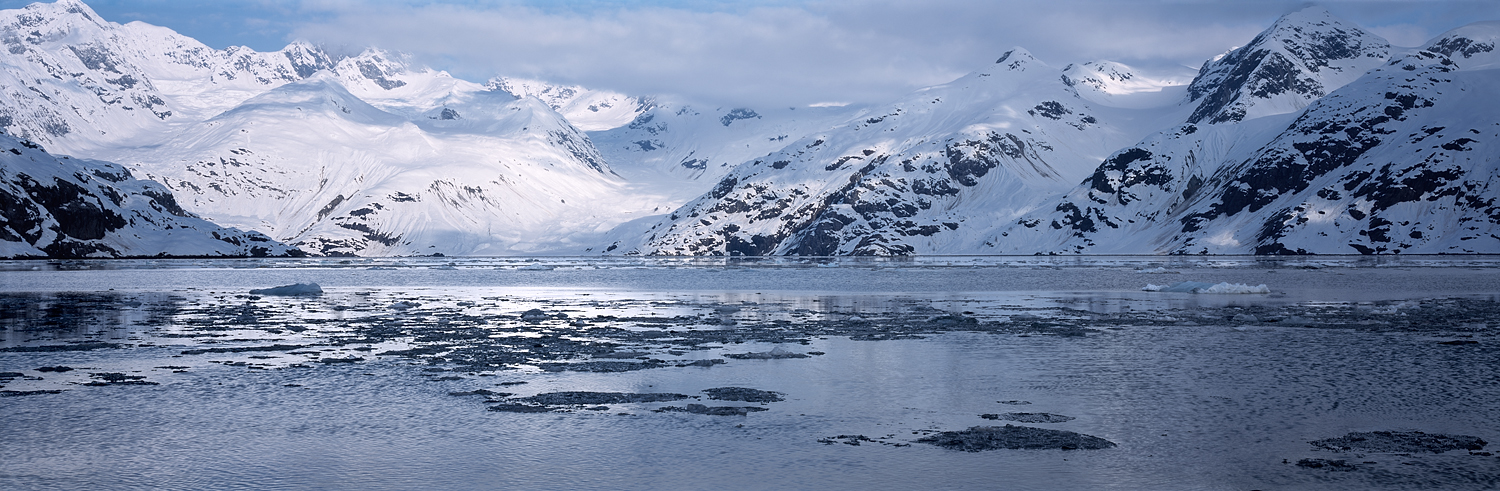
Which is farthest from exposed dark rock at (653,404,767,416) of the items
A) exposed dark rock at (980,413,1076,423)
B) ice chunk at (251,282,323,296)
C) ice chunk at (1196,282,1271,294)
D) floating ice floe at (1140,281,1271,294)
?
ice chunk at (251,282,323,296)

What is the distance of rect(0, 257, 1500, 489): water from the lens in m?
13.6

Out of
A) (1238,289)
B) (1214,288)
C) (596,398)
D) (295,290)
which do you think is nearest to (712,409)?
(596,398)

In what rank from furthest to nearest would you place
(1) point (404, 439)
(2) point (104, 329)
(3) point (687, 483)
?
(2) point (104, 329) < (1) point (404, 439) < (3) point (687, 483)

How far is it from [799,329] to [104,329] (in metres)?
23.7

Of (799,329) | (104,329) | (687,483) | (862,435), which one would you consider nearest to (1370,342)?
(799,329)

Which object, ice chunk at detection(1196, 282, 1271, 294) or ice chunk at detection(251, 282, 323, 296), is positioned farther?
ice chunk at detection(251, 282, 323, 296)

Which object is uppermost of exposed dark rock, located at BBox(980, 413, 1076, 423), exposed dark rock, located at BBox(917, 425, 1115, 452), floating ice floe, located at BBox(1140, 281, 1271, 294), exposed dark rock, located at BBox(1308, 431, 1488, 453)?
floating ice floe, located at BBox(1140, 281, 1271, 294)

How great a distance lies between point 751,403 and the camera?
1936 centimetres

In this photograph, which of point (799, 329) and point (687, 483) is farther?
point (799, 329)

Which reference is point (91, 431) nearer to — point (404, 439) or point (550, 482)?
point (404, 439)

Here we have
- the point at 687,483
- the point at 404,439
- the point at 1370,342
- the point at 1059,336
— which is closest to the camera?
the point at 687,483

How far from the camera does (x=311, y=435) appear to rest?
1620 cm

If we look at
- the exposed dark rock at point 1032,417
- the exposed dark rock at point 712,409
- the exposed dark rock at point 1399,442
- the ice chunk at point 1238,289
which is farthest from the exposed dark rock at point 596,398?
the ice chunk at point 1238,289

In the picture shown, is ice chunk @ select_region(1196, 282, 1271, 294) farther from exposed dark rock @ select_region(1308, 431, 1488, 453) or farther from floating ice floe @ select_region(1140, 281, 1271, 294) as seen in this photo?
exposed dark rock @ select_region(1308, 431, 1488, 453)
